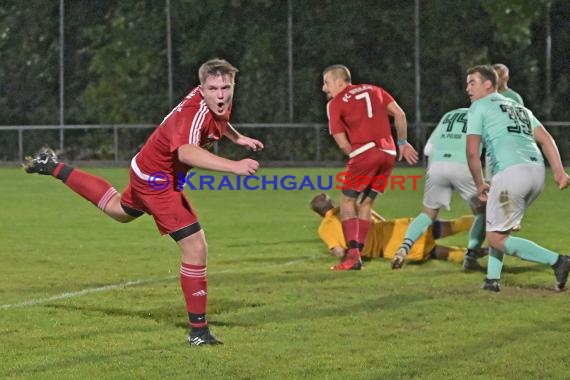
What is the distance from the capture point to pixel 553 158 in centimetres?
980

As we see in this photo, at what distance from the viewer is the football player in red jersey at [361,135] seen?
12102mm

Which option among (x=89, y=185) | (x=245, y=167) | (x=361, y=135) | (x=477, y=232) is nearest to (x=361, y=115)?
(x=361, y=135)

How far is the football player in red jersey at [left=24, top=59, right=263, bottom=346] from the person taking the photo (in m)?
7.58

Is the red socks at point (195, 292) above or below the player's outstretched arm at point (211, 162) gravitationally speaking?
below

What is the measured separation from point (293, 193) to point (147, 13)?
592 inches

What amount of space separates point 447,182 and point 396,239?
102 centimetres

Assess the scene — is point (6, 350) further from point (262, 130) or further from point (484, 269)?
point (262, 130)

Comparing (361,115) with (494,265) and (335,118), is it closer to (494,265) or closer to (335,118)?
(335,118)

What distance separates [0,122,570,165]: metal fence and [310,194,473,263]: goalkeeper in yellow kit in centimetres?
1861

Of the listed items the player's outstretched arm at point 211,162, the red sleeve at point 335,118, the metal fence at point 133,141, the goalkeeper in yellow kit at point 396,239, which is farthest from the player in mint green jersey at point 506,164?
the metal fence at point 133,141

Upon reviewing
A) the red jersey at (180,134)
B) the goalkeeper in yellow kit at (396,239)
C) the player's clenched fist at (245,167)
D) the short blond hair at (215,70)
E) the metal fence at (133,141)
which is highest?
the short blond hair at (215,70)

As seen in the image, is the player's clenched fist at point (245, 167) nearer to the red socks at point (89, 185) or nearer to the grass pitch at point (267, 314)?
the grass pitch at point (267, 314)

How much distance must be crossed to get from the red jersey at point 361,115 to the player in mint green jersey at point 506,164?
2.28 m

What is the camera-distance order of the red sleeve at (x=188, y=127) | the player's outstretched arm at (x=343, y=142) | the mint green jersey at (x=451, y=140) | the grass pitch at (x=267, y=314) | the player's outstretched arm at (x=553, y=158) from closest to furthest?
the grass pitch at (x=267, y=314), the red sleeve at (x=188, y=127), the player's outstretched arm at (x=553, y=158), the mint green jersey at (x=451, y=140), the player's outstretched arm at (x=343, y=142)
